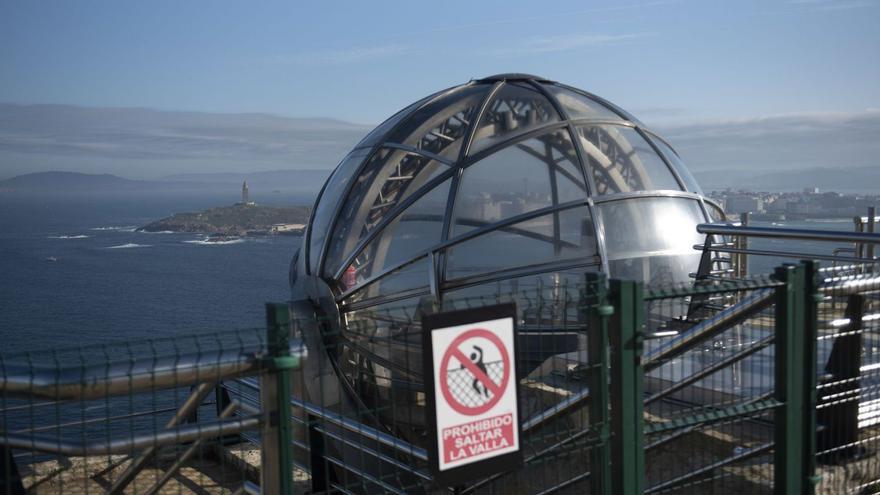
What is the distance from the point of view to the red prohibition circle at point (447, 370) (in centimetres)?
448

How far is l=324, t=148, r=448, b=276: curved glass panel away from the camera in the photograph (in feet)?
33.2

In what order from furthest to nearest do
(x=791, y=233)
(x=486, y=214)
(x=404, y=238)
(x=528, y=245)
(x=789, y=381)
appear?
(x=404, y=238) → (x=486, y=214) → (x=528, y=245) → (x=791, y=233) → (x=789, y=381)

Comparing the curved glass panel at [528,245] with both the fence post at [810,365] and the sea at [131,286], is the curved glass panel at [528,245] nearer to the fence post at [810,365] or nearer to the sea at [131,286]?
the fence post at [810,365]

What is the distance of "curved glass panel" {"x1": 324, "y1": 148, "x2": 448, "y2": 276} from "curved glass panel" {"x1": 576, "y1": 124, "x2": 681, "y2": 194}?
1853mm

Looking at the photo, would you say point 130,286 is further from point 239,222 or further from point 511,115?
point 511,115

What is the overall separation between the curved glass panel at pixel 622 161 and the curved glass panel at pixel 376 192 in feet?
6.08

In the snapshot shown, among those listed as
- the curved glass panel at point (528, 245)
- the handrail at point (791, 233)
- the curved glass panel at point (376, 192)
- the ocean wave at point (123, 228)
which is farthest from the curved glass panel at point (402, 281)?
the ocean wave at point (123, 228)

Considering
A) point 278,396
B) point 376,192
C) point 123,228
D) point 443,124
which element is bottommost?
point 123,228

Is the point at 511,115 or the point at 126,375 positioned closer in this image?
the point at 126,375

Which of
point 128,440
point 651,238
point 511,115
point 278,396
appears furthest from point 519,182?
point 128,440

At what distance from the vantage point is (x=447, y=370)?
4.48m

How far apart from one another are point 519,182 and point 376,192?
1841 mm

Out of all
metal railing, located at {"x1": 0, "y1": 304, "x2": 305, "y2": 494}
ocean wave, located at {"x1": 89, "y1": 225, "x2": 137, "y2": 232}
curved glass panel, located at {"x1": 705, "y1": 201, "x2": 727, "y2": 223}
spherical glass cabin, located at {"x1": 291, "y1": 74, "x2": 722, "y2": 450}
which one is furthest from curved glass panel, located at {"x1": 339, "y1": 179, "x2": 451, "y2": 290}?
ocean wave, located at {"x1": 89, "y1": 225, "x2": 137, "y2": 232}

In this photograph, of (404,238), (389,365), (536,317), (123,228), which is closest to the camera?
(536,317)
